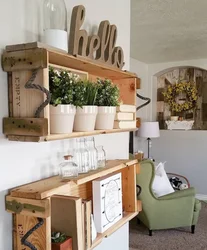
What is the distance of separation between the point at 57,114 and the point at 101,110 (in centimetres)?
33

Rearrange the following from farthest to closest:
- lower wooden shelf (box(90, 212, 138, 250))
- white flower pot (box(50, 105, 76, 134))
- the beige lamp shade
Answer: the beige lamp shade
lower wooden shelf (box(90, 212, 138, 250))
white flower pot (box(50, 105, 76, 134))

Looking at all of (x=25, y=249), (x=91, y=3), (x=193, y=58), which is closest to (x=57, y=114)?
(x=25, y=249)

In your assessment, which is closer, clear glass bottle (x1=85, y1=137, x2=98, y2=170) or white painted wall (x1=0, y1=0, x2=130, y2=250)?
white painted wall (x1=0, y1=0, x2=130, y2=250)

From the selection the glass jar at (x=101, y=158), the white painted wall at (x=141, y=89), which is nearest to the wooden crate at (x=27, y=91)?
the glass jar at (x=101, y=158)

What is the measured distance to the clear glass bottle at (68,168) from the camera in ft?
4.53

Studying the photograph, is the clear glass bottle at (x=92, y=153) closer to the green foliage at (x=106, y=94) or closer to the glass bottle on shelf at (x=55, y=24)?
the green foliage at (x=106, y=94)

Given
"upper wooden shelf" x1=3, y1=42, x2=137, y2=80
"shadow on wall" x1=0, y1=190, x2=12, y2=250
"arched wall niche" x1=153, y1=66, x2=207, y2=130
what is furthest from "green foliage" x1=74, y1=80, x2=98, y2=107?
"arched wall niche" x1=153, y1=66, x2=207, y2=130

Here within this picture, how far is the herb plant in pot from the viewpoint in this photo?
119 centimetres

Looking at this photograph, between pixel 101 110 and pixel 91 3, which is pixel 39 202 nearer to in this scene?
pixel 101 110

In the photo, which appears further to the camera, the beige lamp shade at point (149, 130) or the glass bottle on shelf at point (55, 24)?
the beige lamp shade at point (149, 130)

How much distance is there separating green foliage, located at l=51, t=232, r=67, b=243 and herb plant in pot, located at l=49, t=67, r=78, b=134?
440 millimetres

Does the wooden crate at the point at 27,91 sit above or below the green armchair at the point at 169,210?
above

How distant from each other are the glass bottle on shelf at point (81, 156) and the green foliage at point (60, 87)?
37 cm

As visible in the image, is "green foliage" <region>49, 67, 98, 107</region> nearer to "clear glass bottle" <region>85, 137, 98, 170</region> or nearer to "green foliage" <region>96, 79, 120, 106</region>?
"green foliage" <region>96, 79, 120, 106</region>
